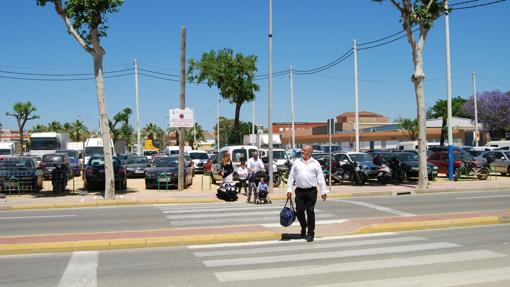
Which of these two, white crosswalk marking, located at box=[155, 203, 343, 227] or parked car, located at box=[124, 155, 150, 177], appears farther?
parked car, located at box=[124, 155, 150, 177]

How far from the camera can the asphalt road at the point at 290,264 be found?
23.8 feet

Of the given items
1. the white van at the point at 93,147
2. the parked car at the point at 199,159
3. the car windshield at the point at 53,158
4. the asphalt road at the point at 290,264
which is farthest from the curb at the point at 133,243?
the white van at the point at 93,147

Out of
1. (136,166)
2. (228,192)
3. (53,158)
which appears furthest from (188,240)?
(53,158)

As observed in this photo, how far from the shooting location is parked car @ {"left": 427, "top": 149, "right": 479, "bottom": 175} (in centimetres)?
2913

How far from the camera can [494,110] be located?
68.6 meters

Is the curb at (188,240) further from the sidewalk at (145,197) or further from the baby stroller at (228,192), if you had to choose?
the sidewalk at (145,197)

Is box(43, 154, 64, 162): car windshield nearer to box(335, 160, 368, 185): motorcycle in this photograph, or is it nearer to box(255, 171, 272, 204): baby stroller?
box(335, 160, 368, 185): motorcycle

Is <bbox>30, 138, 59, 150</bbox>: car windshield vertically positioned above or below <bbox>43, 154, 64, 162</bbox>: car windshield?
above

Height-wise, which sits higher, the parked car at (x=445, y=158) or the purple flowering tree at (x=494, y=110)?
the purple flowering tree at (x=494, y=110)

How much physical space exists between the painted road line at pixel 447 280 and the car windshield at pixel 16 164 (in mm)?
20304

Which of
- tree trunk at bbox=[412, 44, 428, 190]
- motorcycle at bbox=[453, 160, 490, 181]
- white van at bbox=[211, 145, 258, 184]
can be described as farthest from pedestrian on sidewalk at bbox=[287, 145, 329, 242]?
motorcycle at bbox=[453, 160, 490, 181]

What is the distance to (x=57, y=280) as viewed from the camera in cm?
748

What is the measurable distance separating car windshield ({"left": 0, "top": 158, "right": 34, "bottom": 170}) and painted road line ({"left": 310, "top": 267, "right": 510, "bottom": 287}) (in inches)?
799

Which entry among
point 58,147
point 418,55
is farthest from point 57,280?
point 58,147
